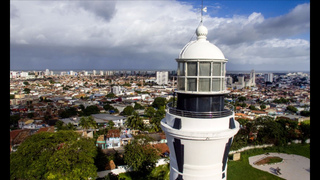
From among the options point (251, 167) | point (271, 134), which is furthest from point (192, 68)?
point (271, 134)

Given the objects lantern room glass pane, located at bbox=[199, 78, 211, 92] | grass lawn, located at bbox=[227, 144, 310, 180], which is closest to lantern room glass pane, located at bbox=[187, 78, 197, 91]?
lantern room glass pane, located at bbox=[199, 78, 211, 92]

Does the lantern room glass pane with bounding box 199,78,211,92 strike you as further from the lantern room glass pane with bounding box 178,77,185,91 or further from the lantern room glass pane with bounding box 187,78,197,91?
the lantern room glass pane with bounding box 178,77,185,91

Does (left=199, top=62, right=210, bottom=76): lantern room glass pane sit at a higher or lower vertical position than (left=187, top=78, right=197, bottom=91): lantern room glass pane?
higher

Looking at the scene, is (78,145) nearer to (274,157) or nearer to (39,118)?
(274,157)

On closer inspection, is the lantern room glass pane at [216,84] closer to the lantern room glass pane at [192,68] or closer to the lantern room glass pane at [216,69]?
the lantern room glass pane at [216,69]

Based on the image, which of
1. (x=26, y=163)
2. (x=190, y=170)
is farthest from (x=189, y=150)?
(x=26, y=163)

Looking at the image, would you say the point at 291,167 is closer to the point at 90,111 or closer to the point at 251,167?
the point at 251,167
